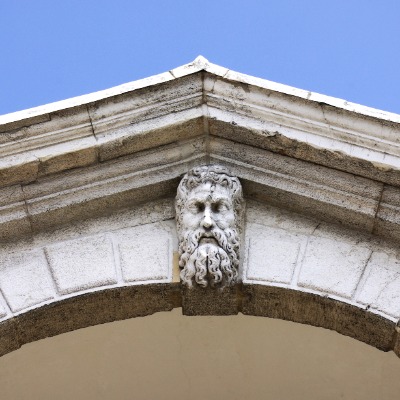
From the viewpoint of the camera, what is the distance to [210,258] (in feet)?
19.6

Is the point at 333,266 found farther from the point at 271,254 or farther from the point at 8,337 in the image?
the point at 8,337

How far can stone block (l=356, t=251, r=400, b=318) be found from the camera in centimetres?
593

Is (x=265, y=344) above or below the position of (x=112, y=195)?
below

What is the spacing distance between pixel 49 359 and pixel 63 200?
90cm

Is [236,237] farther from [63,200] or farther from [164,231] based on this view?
[63,200]

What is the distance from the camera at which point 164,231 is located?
6352mm

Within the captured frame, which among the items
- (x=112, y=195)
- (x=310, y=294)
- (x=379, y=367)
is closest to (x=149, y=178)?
(x=112, y=195)

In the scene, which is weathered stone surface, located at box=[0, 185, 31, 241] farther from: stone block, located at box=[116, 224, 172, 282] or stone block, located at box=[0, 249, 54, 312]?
stone block, located at box=[116, 224, 172, 282]

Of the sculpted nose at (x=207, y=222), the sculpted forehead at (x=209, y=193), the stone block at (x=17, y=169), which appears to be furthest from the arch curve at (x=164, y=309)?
the stone block at (x=17, y=169)

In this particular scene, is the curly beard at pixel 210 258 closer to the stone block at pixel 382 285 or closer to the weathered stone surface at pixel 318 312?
the weathered stone surface at pixel 318 312

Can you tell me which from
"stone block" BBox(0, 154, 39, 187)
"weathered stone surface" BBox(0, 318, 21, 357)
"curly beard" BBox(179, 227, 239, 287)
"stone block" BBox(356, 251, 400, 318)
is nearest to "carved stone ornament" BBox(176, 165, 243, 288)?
"curly beard" BBox(179, 227, 239, 287)

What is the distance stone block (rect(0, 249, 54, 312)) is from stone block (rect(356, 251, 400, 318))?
1554mm

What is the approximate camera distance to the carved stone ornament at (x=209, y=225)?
6.00 meters

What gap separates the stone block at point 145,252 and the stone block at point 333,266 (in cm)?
69
